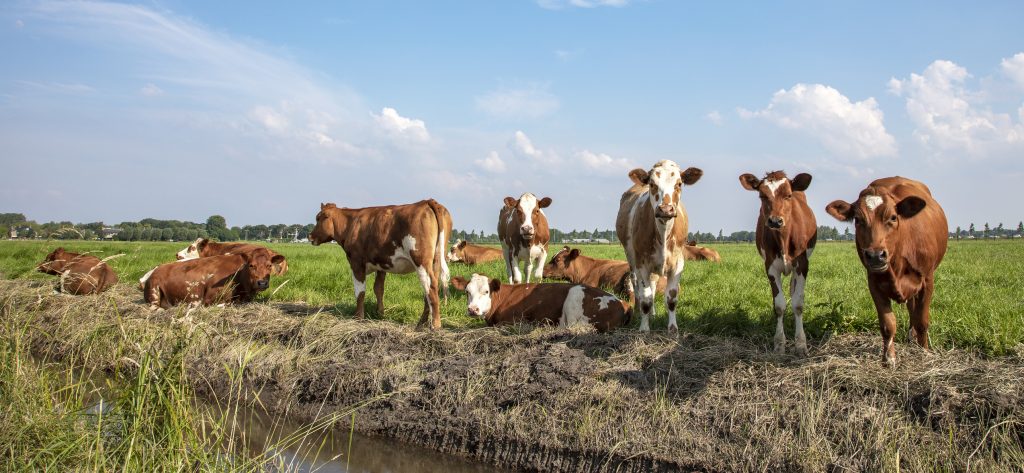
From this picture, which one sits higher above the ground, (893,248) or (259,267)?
(893,248)

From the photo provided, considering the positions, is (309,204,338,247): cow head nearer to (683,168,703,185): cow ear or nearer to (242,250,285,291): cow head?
(242,250,285,291): cow head

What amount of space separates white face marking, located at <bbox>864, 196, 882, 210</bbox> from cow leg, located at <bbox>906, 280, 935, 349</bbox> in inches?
43.0

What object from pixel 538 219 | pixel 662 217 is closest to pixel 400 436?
pixel 662 217

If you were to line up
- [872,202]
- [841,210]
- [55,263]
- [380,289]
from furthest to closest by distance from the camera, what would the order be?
[55,263]
[380,289]
[841,210]
[872,202]

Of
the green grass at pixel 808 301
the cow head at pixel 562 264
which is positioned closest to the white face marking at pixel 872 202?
the green grass at pixel 808 301

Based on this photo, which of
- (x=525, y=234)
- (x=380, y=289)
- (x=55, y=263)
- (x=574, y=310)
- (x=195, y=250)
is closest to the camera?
(x=574, y=310)

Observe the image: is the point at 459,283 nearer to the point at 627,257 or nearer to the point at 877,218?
the point at 627,257

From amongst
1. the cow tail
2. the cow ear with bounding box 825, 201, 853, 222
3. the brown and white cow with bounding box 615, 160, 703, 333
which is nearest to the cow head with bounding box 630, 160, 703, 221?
the brown and white cow with bounding box 615, 160, 703, 333

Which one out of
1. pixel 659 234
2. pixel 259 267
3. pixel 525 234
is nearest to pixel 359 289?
pixel 259 267

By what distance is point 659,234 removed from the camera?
30.1 feet

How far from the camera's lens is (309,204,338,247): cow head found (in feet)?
40.4

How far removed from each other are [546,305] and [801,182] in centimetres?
382

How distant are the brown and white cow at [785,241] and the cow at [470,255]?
16.0 m

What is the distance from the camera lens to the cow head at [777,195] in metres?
7.61
